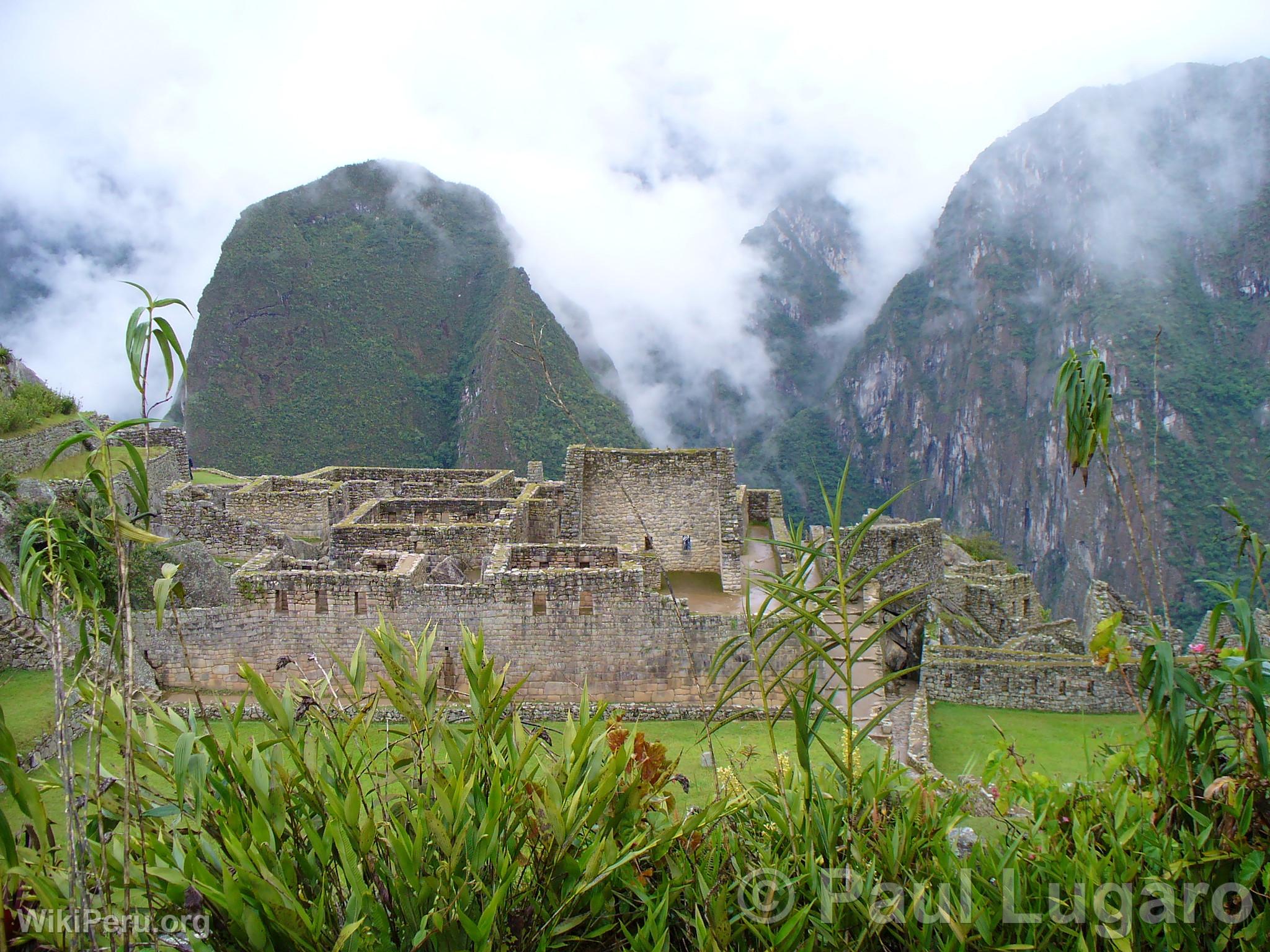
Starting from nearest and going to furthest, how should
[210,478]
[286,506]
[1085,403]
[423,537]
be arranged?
[1085,403]
[423,537]
[286,506]
[210,478]

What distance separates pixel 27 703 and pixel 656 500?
810 cm

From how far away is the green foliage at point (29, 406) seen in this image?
15.3 metres

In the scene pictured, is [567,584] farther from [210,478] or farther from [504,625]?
[210,478]

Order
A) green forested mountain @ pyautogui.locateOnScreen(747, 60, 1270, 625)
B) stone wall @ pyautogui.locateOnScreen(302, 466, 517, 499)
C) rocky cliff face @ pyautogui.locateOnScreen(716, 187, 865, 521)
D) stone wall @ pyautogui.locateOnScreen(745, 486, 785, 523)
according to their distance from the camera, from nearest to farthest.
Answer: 1. stone wall @ pyautogui.locateOnScreen(302, 466, 517, 499)
2. stone wall @ pyautogui.locateOnScreen(745, 486, 785, 523)
3. green forested mountain @ pyautogui.locateOnScreen(747, 60, 1270, 625)
4. rocky cliff face @ pyautogui.locateOnScreen(716, 187, 865, 521)

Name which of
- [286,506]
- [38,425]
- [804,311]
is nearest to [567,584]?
[286,506]

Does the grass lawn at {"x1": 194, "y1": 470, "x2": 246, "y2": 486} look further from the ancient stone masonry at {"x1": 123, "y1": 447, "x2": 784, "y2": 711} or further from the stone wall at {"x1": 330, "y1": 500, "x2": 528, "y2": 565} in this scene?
the stone wall at {"x1": 330, "y1": 500, "x2": 528, "y2": 565}

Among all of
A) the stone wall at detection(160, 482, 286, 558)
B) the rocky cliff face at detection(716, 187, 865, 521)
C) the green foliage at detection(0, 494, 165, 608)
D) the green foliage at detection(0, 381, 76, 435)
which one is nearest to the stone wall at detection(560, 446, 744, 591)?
the stone wall at detection(160, 482, 286, 558)

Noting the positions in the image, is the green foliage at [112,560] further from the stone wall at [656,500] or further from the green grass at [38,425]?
the green grass at [38,425]

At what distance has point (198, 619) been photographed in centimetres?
916

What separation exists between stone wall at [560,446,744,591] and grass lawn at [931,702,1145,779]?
3922 mm

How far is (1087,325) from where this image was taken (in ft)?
334

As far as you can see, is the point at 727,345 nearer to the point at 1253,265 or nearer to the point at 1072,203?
the point at 1072,203

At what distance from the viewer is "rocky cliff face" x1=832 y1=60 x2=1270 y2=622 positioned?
9038cm

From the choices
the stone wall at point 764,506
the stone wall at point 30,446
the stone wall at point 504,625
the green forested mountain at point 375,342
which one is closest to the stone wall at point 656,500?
the stone wall at point 764,506
